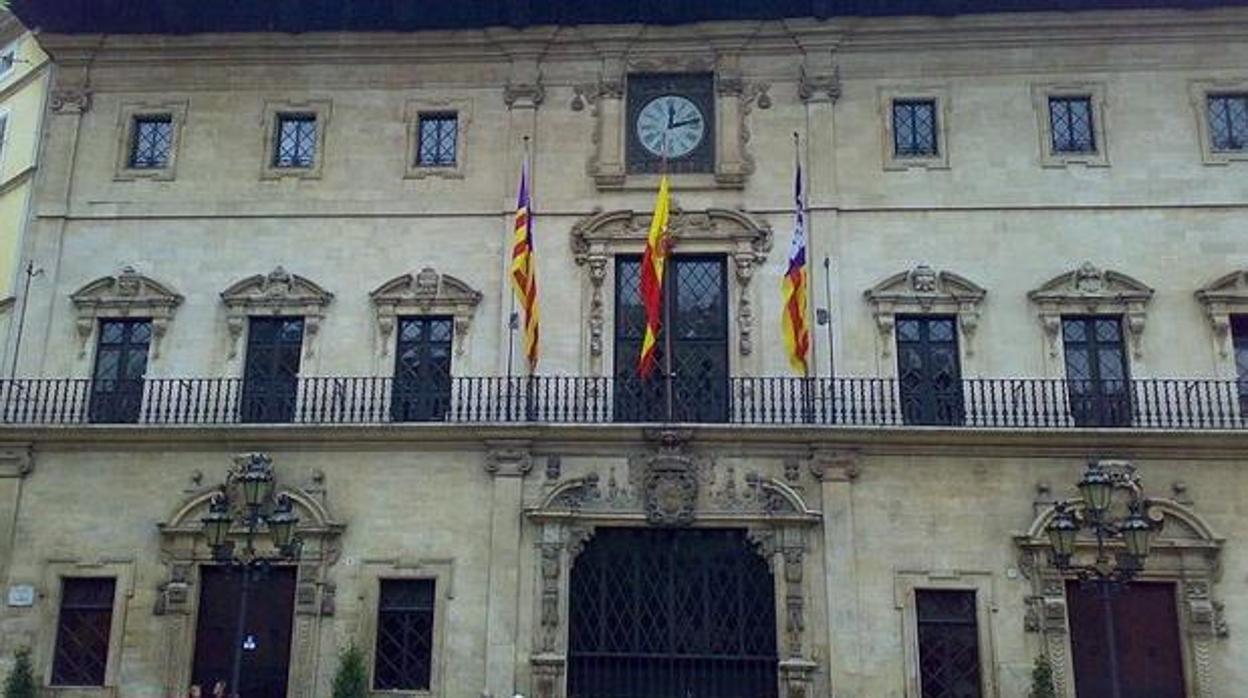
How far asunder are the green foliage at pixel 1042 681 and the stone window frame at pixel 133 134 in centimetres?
1616

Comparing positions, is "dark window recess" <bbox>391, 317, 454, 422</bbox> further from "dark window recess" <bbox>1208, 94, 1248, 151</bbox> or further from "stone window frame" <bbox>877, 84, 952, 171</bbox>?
"dark window recess" <bbox>1208, 94, 1248, 151</bbox>

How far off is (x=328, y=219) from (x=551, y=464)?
5902mm

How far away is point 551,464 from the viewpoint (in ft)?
59.5

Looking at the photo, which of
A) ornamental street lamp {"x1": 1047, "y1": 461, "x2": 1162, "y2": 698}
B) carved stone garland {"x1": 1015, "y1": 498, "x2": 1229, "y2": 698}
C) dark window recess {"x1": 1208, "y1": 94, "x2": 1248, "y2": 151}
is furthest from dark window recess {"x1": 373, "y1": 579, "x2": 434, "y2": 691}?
dark window recess {"x1": 1208, "y1": 94, "x2": 1248, "y2": 151}

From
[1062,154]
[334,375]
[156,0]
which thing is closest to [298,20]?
[156,0]

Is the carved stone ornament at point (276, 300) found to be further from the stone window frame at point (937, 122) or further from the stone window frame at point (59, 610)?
the stone window frame at point (937, 122)

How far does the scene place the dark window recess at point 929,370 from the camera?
18.2 meters

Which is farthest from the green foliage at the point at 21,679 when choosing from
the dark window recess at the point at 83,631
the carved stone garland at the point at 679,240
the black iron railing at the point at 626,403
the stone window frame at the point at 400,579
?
the carved stone garland at the point at 679,240

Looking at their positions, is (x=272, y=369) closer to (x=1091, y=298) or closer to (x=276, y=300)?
(x=276, y=300)

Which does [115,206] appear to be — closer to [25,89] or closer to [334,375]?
[25,89]

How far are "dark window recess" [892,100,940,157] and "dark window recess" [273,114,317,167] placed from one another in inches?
397

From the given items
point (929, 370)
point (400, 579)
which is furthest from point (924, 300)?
point (400, 579)

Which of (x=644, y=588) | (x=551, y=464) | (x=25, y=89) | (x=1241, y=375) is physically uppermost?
(x=25, y=89)

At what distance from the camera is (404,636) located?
18.0 metres
